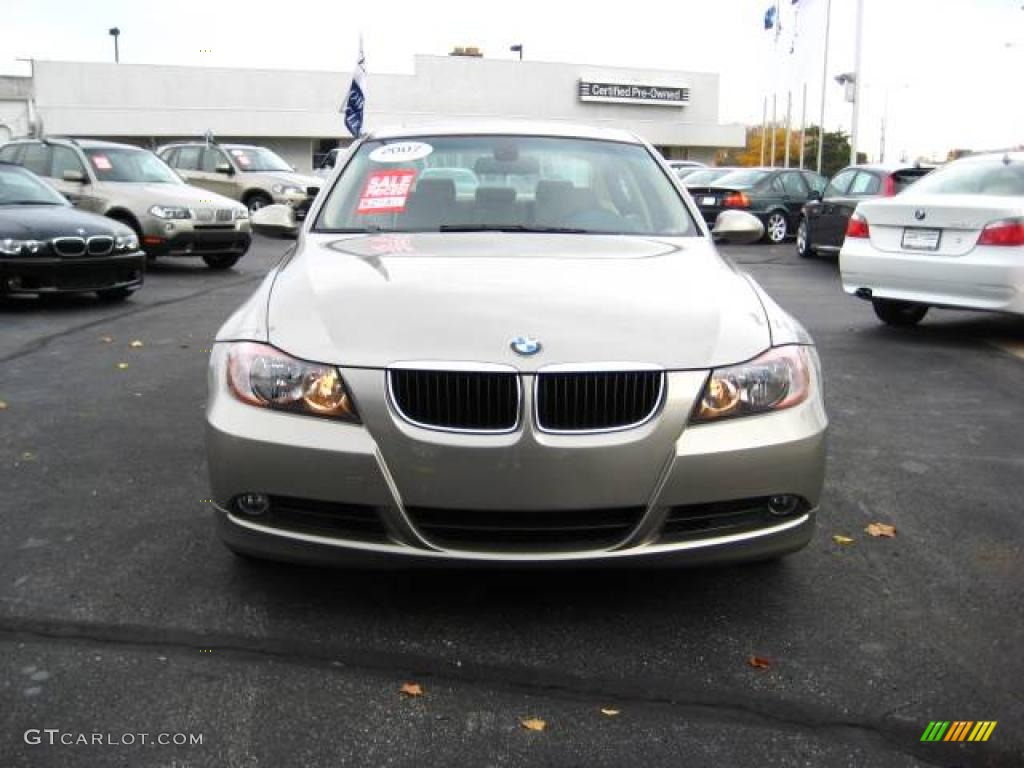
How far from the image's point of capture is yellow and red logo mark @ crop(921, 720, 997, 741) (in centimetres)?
263

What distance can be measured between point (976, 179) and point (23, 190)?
9073 mm

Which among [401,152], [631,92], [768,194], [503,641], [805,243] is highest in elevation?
[631,92]

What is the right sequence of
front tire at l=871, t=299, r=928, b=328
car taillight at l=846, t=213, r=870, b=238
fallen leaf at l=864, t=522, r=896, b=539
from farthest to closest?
front tire at l=871, t=299, r=928, b=328 < car taillight at l=846, t=213, r=870, b=238 < fallen leaf at l=864, t=522, r=896, b=539

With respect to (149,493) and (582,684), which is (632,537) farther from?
(149,493)

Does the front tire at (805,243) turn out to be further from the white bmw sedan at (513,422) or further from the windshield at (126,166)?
the white bmw sedan at (513,422)

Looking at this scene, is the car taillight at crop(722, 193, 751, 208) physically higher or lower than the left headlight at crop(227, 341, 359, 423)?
lower

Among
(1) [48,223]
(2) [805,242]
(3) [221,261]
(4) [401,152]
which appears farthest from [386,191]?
(2) [805,242]

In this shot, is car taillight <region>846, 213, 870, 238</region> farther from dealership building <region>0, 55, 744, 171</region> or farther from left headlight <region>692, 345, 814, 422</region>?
dealership building <region>0, 55, 744, 171</region>

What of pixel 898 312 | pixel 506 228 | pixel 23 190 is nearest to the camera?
pixel 506 228

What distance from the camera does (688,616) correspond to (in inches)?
129

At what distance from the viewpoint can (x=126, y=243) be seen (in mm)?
10352

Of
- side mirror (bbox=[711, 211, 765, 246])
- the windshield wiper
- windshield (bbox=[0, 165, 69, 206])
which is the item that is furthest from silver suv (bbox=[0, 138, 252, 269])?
the windshield wiper

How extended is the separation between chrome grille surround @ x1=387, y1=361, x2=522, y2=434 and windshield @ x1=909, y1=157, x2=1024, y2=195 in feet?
22.0

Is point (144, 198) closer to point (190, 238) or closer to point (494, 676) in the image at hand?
point (190, 238)
